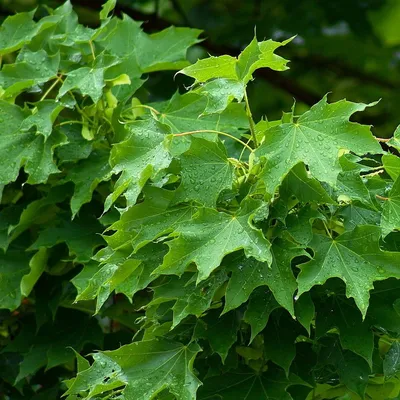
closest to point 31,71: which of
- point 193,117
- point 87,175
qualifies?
point 87,175

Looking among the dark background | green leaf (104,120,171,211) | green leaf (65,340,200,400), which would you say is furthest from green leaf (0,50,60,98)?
the dark background

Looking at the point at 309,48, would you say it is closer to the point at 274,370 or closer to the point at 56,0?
the point at 56,0

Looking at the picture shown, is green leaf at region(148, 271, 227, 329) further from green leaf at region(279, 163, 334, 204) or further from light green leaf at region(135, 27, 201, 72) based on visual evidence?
light green leaf at region(135, 27, 201, 72)

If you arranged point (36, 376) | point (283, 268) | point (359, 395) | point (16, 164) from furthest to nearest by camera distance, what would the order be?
1. point (36, 376)
2. point (16, 164)
3. point (359, 395)
4. point (283, 268)

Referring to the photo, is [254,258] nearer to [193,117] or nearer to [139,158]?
[139,158]

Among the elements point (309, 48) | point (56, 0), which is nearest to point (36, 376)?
point (56, 0)

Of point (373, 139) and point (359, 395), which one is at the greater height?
point (373, 139)

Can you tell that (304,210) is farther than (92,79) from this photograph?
No
